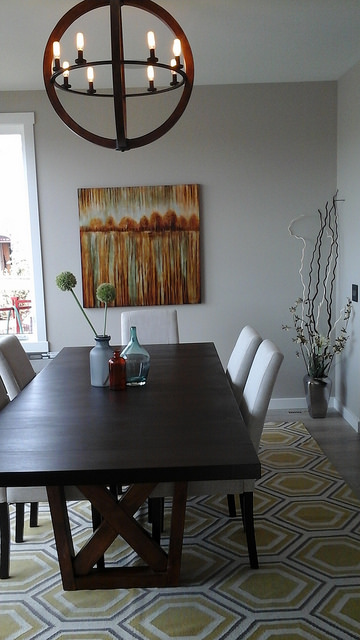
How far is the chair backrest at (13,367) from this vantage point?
9.57ft

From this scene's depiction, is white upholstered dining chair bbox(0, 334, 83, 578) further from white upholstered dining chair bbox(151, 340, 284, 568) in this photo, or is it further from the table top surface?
white upholstered dining chair bbox(151, 340, 284, 568)

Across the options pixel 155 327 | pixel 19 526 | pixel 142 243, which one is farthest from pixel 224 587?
pixel 142 243

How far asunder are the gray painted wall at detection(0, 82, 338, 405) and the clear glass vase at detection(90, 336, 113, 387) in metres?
2.08

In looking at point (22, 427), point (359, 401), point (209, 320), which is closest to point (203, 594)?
point (22, 427)

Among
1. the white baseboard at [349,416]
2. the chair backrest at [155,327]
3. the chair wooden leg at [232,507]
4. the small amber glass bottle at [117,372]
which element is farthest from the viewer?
the white baseboard at [349,416]

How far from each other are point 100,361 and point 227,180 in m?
2.46

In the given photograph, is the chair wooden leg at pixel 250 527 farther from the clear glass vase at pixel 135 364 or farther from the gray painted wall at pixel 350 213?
the gray painted wall at pixel 350 213

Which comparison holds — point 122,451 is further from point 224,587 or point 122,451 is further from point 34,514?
point 34,514

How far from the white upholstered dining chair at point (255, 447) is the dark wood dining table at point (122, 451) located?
0.12 meters

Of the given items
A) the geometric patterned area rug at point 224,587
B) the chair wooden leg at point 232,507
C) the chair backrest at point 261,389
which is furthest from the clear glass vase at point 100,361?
the chair wooden leg at point 232,507

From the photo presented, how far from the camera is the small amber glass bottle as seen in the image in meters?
2.66

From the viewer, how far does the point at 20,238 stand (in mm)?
4801

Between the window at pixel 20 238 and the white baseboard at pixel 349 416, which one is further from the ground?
the window at pixel 20 238

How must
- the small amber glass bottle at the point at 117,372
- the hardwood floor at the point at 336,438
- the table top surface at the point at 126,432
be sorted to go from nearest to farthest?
the table top surface at the point at 126,432, the small amber glass bottle at the point at 117,372, the hardwood floor at the point at 336,438
